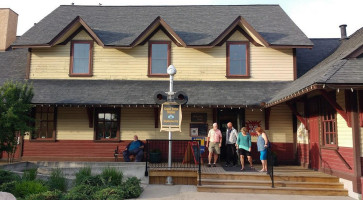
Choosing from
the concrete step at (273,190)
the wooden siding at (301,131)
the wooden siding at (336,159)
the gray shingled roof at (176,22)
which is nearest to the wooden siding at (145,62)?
the gray shingled roof at (176,22)

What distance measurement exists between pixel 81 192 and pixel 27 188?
133cm

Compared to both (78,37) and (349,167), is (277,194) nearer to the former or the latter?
(349,167)

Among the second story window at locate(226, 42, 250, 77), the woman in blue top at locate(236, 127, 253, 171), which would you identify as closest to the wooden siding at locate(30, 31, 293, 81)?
the second story window at locate(226, 42, 250, 77)

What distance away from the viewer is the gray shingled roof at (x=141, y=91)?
11703mm

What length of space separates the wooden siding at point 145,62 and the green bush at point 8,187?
6609 millimetres

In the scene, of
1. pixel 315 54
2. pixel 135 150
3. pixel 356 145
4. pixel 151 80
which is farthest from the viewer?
pixel 315 54

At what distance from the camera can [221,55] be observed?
13.5 metres

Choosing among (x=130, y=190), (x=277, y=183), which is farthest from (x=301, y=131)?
(x=130, y=190)

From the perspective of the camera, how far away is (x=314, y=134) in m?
10.6

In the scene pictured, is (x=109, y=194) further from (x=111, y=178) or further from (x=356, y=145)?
(x=356, y=145)

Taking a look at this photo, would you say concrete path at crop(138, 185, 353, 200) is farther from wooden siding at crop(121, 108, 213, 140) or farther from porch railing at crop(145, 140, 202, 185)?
wooden siding at crop(121, 108, 213, 140)

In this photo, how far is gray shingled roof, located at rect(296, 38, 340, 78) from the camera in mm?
13977

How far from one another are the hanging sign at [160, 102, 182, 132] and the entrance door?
4.78m

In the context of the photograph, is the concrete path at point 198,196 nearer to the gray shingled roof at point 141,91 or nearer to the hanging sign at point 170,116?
the hanging sign at point 170,116
